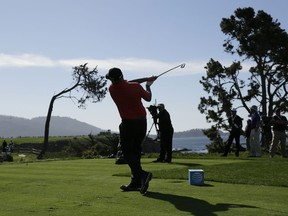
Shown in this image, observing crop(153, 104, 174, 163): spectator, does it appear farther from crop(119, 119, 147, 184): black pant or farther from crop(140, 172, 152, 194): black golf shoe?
crop(140, 172, 152, 194): black golf shoe

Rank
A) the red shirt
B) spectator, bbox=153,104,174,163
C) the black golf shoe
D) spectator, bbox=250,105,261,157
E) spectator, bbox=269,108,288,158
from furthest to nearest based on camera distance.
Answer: spectator, bbox=250,105,261,157
spectator, bbox=269,108,288,158
spectator, bbox=153,104,174,163
the red shirt
the black golf shoe

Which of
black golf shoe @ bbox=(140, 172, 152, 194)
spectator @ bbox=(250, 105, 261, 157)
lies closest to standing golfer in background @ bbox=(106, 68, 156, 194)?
black golf shoe @ bbox=(140, 172, 152, 194)

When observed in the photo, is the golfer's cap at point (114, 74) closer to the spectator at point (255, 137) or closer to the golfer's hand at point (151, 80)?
the golfer's hand at point (151, 80)

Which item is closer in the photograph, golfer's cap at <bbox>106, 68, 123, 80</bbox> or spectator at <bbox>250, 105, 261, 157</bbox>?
golfer's cap at <bbox>106, 68, 123, 80</bbox>

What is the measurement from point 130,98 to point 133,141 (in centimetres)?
75

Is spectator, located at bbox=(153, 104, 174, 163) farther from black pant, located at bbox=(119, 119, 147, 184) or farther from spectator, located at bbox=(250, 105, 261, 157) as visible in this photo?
black pant, located at bbox=(119, 119, 147, 184)

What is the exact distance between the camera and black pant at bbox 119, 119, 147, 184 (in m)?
8.23

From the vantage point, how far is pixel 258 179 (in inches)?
372

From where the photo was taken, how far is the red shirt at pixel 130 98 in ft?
26.9

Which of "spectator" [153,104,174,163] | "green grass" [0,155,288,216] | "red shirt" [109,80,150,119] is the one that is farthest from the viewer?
"spectator" [153,104,174,163]

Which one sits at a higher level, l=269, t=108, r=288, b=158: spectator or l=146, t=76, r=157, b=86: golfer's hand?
l=146, t=76, r=157, b=86: golfer's hand

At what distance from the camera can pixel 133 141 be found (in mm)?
8375

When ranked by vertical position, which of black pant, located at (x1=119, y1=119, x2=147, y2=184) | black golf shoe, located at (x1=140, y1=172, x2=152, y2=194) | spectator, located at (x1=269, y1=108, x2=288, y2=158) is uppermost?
spectator, located at (x1=269, y1=108, x2=288, y2=158)

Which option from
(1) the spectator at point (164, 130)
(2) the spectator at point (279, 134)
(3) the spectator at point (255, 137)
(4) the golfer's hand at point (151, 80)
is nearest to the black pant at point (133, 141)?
(4) the golfer's hand at point (151, 80)
